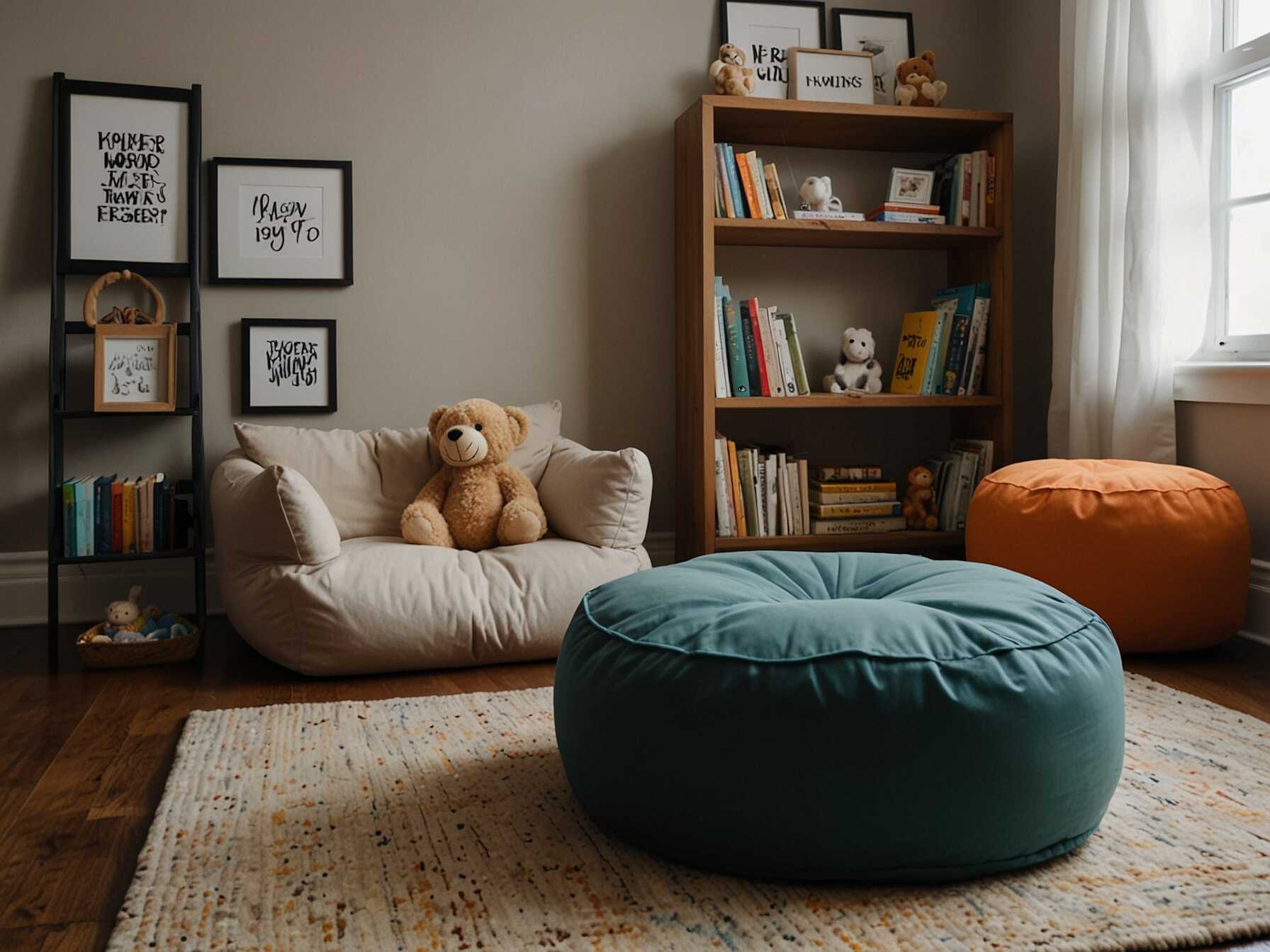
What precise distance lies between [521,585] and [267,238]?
4.60 feet

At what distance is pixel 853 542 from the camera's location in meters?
3.37

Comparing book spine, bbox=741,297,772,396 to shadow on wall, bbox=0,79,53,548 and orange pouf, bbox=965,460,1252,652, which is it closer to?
orange pouf, bbox=965,460,1252,652

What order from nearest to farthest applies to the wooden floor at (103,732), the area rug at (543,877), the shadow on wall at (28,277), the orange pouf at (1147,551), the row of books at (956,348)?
1. the area rug at (543,877)
2. the wooden floor at (103,732)
3. the orange pouf at (1147,551)
4. the shadow on wall at (28,277)
5. the row of books at (956,348)

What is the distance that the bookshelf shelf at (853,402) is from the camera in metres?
3.25

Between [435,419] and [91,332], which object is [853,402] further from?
[91,332]

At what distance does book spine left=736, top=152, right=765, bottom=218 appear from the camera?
3281mm

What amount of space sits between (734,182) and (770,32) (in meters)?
0.65

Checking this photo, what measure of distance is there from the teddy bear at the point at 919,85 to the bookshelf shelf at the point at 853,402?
0.94 metres

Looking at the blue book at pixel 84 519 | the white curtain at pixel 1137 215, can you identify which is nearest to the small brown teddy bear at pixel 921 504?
the white curtain at pixel 1137 215

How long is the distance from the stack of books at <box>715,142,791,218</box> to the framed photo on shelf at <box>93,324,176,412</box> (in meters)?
1.59

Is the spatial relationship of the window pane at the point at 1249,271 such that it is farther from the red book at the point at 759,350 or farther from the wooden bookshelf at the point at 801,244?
the red book at the point at 759,350

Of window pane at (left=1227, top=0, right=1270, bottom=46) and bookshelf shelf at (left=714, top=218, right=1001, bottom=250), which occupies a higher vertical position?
window pane at (left=1227, top=0, right=1270, bottom=46)

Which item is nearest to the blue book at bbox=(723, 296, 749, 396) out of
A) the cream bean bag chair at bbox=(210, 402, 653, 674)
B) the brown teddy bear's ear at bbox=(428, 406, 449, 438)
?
the cream bean bag chair at bbox=(210, 402, 653, 674)

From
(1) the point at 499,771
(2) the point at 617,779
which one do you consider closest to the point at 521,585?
(1) the point at 499,771
